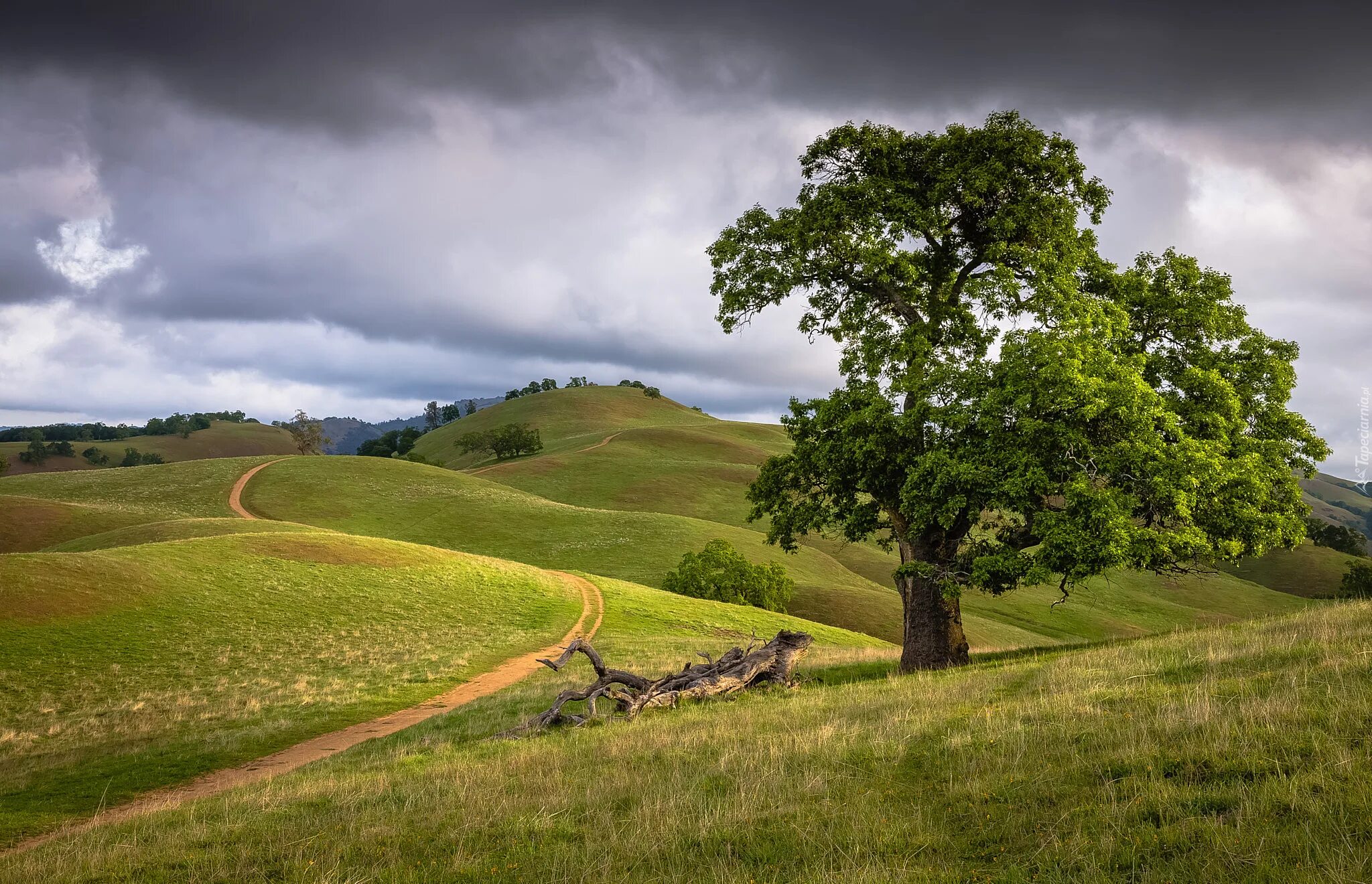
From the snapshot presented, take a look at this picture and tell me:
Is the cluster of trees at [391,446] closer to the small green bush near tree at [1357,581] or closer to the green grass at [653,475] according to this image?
the green grass at [653,475]

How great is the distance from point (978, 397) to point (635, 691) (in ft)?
39.7

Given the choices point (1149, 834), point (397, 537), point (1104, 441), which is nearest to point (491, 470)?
point (397, 537)

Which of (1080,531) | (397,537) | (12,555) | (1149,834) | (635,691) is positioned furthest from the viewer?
(397,537)

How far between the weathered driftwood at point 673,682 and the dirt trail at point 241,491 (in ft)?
235

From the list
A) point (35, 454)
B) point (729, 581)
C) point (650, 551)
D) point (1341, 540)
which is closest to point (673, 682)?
point (729, 581)

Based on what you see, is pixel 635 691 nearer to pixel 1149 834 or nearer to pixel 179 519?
pixel 1149 834

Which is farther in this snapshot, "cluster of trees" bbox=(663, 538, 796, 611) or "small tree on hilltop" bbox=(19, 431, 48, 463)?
"small tree on hilltop" bbox=(19, 431, 48, 463)

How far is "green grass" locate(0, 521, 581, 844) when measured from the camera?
19.8m

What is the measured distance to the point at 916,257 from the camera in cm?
2242

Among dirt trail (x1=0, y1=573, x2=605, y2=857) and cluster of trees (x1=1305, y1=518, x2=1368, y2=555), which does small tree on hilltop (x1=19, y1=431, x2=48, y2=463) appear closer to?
dirt trail (x1=0, y1=573, x2=605, y2=857)

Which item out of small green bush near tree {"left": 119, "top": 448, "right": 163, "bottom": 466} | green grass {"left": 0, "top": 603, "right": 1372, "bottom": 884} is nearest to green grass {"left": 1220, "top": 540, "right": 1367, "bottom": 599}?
green grass {"left": 0, "top": 603, "right": 1372, "bottom": 884}

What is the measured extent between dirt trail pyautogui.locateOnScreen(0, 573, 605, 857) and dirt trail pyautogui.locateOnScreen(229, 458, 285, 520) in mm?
58845

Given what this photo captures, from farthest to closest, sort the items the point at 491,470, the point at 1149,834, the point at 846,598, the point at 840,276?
1. the point at 491,470
2. the point at 846,598
3. the point at 840,276
4. the point at 1149,834

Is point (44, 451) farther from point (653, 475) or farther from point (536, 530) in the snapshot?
point (536, 530)
